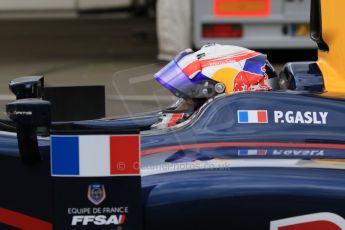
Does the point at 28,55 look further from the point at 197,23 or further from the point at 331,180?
the point at 331,180

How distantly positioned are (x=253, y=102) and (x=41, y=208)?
0.74 meters

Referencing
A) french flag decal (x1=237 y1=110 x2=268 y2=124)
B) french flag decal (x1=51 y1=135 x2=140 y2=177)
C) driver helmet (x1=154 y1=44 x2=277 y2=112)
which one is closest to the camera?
french flag decal (x1=51 y1=135 x2=140 y2=177)

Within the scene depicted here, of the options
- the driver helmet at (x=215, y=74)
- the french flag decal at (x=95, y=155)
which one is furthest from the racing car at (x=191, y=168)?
the driver helmet at (x=215, y=74)

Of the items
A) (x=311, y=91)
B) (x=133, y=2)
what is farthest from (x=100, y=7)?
(x=311, y=91)

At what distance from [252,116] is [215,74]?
1.00 feet

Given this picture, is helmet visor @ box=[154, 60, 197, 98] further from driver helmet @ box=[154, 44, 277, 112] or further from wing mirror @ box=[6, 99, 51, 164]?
wing mirror @ box=[6, 99, 51, 164]

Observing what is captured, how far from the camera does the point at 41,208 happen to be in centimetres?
219

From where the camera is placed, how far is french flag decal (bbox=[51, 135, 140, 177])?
205 centimetres

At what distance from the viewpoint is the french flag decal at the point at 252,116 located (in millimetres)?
2352

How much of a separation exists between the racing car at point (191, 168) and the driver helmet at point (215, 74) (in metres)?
0.20

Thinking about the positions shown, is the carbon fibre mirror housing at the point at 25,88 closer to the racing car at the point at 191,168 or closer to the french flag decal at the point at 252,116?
the racing car at the point at 191,168

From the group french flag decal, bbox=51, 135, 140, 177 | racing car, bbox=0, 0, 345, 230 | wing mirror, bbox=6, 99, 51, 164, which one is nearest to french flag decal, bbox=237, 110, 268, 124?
racing car, bbox=0, 0, 345, 230

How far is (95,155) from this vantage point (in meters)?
2.06

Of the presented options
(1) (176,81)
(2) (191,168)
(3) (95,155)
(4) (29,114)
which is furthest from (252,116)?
(4) (29,114)
